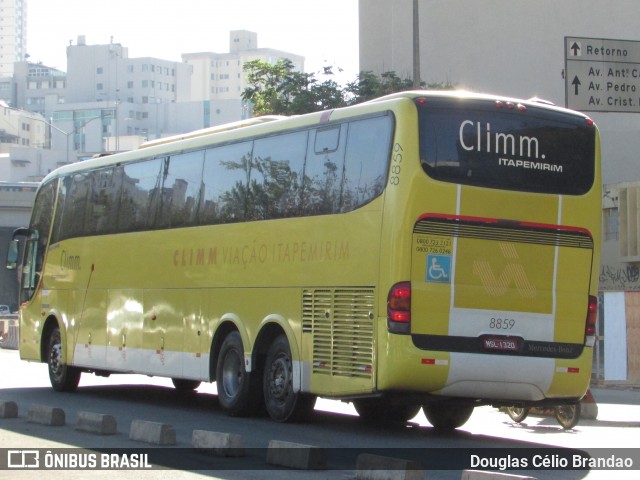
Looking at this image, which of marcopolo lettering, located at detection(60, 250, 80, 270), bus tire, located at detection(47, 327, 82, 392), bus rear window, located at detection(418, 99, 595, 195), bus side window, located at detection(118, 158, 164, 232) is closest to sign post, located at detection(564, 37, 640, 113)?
bus side window, located at detection(118, 158, 164, 232)

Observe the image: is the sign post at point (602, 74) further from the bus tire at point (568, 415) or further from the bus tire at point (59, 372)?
the bus tire at point (59, 372)

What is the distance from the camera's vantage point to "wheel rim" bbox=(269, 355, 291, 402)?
602 inches

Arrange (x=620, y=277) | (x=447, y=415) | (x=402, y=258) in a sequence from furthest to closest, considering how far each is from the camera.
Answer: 1. (x=620, y=277)
2. (x=447, y=415)
3. (x=402, y=258)

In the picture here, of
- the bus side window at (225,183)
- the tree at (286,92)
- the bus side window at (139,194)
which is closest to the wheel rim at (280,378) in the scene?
the bus side window at (225,183)

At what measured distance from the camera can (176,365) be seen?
18078 millimetres

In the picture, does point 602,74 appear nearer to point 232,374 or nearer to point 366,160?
point 232,374

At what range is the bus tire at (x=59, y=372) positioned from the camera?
850 inches

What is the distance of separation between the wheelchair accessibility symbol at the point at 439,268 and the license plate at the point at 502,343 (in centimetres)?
80

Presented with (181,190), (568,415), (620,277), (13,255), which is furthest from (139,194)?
(620,277)

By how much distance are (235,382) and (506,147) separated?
515cm

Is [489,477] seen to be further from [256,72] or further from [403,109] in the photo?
[256,72]

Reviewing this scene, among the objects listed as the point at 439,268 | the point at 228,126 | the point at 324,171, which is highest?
the point at 228,126

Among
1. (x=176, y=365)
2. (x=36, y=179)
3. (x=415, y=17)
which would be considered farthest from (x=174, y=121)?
(x=176, y=365)

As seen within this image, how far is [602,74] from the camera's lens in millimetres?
24156
